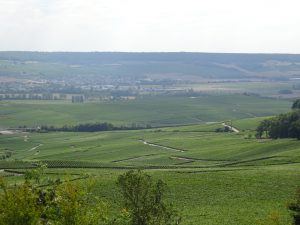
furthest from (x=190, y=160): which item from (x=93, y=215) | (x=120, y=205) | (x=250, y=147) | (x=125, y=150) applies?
(x=93, y=215)

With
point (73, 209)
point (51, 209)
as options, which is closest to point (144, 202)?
point (51, 209)

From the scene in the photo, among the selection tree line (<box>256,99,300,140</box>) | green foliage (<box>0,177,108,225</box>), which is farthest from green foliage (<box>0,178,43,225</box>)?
tree line (<box>256,99,300,140</box>)

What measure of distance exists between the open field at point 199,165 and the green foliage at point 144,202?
43.1 ft

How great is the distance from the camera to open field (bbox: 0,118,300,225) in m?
63.4

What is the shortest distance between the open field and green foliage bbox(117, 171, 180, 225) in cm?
1315

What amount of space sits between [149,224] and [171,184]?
32507mm

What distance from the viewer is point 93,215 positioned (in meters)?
36.2

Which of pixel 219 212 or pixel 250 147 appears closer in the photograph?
pixel 219 212

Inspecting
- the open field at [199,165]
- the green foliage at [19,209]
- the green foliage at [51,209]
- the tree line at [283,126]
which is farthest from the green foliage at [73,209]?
the tree line at [283,126]

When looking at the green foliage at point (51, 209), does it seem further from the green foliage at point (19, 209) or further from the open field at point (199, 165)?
the open field at point (199, 165)

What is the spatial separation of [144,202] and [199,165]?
6562cm

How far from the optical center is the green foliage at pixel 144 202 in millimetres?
42875

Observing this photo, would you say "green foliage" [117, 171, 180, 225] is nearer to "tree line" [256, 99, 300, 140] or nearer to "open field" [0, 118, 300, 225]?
"open field" [0, 118, 300, 225]

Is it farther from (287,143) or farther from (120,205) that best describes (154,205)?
(287,143)
